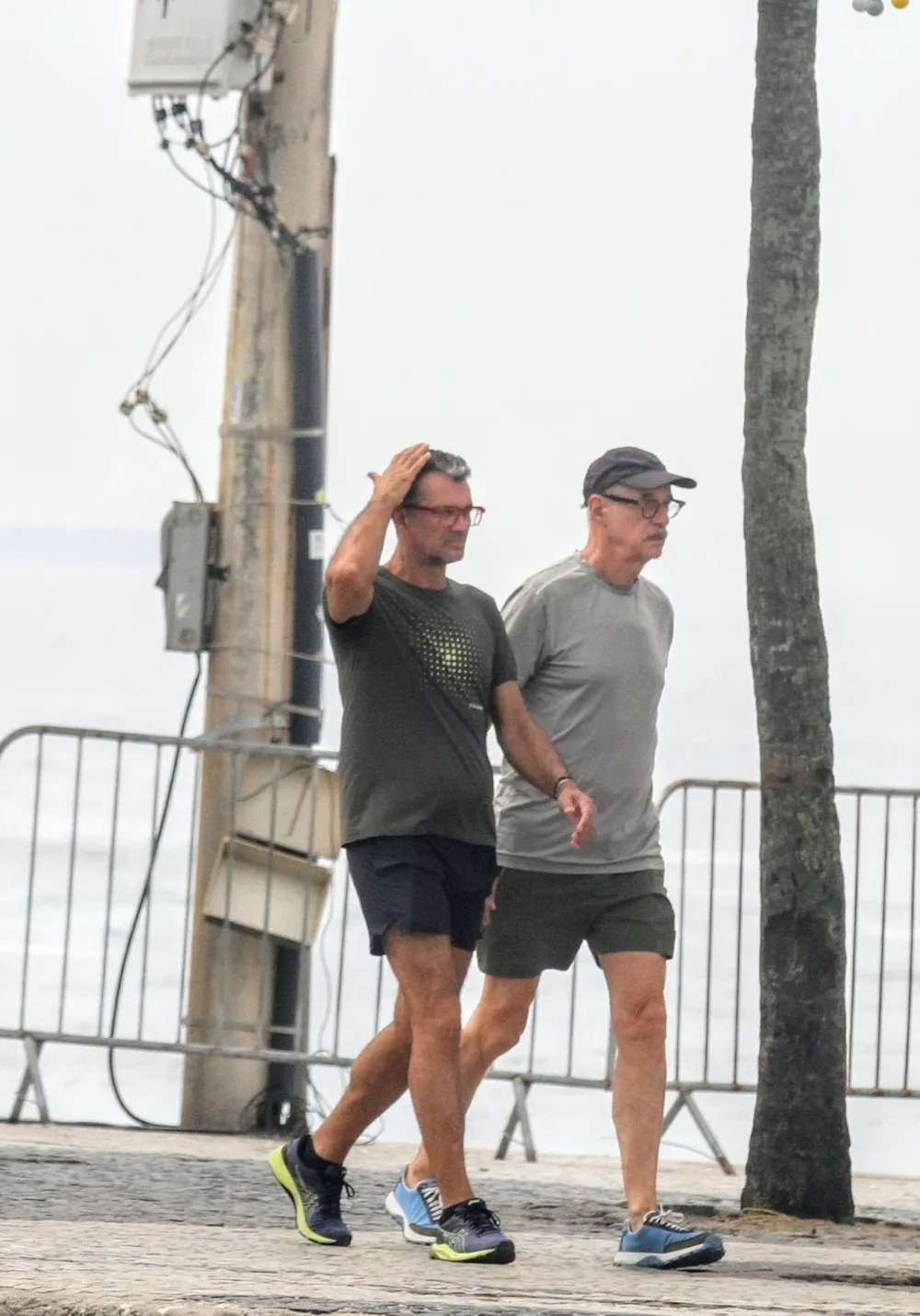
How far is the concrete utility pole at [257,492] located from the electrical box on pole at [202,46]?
16 centimetres

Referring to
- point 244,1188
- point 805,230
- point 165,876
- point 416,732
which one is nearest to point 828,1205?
point 244,1188

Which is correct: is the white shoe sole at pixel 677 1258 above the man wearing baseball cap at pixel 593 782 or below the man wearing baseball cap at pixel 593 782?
below

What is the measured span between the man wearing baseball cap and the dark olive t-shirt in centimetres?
35

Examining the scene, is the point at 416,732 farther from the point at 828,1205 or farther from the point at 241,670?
the point at 241,670

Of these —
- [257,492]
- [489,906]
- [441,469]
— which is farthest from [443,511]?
[257,492]

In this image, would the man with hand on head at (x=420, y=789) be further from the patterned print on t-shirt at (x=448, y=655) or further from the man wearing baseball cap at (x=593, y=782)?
the man wearing baseball cap at (x=593, y=782)

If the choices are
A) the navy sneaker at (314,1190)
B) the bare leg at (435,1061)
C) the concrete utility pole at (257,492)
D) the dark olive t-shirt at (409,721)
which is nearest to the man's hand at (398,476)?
the dark olive t-shirt at (409,721)

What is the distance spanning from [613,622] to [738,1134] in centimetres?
519

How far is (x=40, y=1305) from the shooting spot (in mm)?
4633

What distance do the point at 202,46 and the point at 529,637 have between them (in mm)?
3082

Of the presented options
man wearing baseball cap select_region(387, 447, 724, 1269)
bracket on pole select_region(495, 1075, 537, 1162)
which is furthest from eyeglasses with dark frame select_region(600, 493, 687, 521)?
bracket on pole select_region(495, 1075, 537, 1162)

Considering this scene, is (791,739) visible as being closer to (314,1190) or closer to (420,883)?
(420,883)

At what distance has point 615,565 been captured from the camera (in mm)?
6281

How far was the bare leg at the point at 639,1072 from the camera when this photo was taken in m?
5.93
